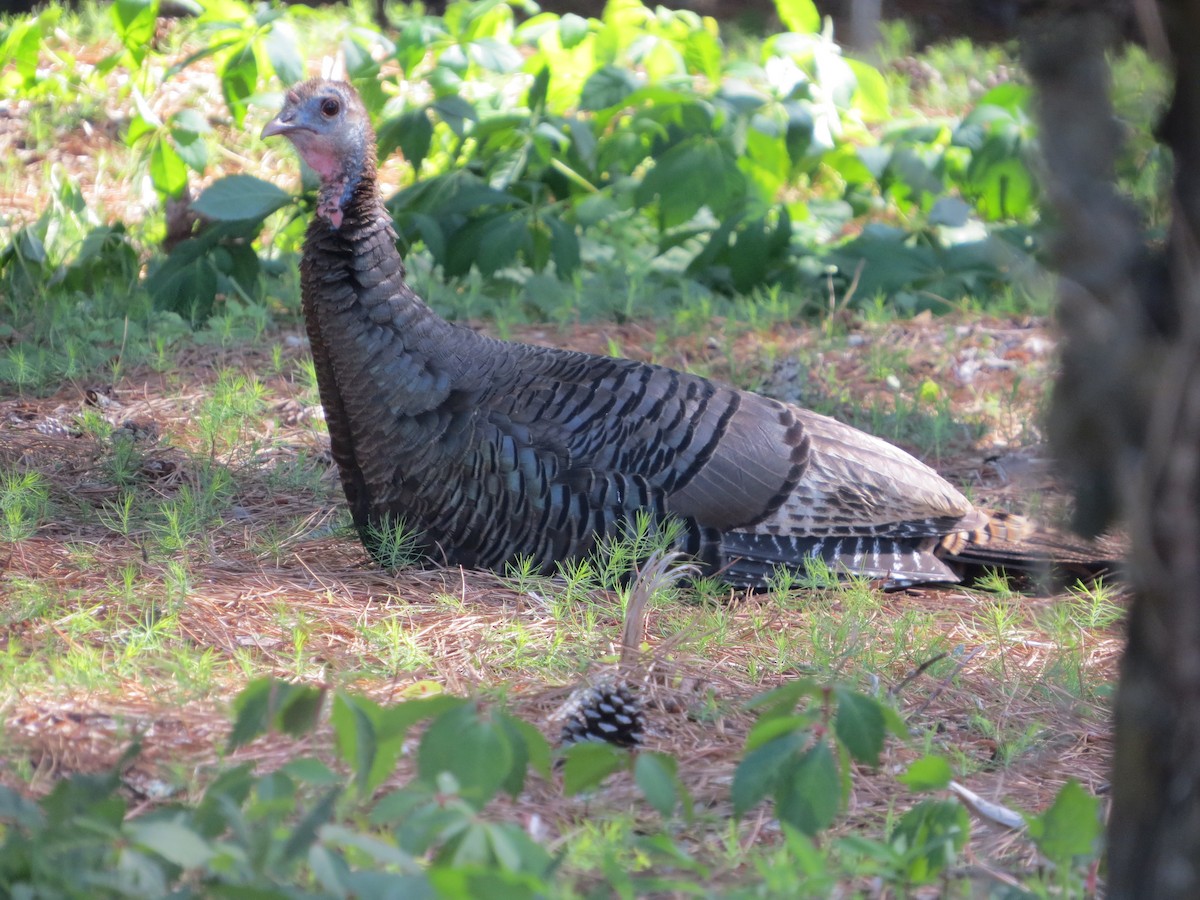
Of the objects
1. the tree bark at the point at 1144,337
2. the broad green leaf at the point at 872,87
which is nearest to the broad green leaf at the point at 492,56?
the broad green leaf at the point at 872,87

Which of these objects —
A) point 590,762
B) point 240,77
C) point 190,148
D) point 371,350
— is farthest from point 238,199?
point 590,762

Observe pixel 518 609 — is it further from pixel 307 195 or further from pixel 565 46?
pixel 565 46

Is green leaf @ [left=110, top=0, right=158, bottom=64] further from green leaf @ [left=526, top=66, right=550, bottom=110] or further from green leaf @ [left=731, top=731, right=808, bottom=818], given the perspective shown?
green leaf @ [left=731, top=731, right=808, bottom=818]

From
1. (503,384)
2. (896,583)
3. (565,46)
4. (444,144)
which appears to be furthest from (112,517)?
(444,144)

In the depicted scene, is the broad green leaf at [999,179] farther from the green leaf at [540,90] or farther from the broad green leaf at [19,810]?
the broad green leaf at [19,810]

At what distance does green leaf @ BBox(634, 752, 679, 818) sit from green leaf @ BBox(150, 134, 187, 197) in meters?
4.82

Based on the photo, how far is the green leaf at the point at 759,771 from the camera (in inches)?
76.3

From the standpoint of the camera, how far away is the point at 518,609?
11.5 feet

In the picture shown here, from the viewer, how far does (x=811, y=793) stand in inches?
77.2

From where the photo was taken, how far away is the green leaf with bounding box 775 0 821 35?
20.0ft

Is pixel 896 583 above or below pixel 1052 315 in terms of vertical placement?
below

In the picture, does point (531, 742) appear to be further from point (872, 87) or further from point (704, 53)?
point (704, 53)

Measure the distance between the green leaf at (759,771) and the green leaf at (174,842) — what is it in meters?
0.76

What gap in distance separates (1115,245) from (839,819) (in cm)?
125
